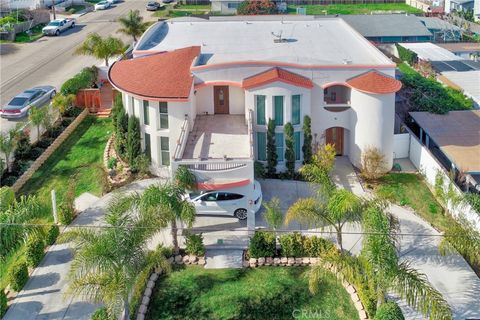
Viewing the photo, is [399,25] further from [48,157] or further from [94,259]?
[94,259]

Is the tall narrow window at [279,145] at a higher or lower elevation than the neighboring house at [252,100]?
lower

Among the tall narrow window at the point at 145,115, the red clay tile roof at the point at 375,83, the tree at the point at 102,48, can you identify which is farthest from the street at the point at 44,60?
the red clay tile roof at the point at 375,83

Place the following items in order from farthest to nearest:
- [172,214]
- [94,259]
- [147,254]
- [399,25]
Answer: [399,25], [172,214], [147,254], [94,259]

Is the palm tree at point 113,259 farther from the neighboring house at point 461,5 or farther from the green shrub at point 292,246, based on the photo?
the neighboring house at point 461,5

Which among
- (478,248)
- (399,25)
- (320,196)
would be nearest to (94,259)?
(320,196)

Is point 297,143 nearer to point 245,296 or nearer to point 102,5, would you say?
point 245,296

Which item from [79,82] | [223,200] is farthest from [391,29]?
[223,200]
